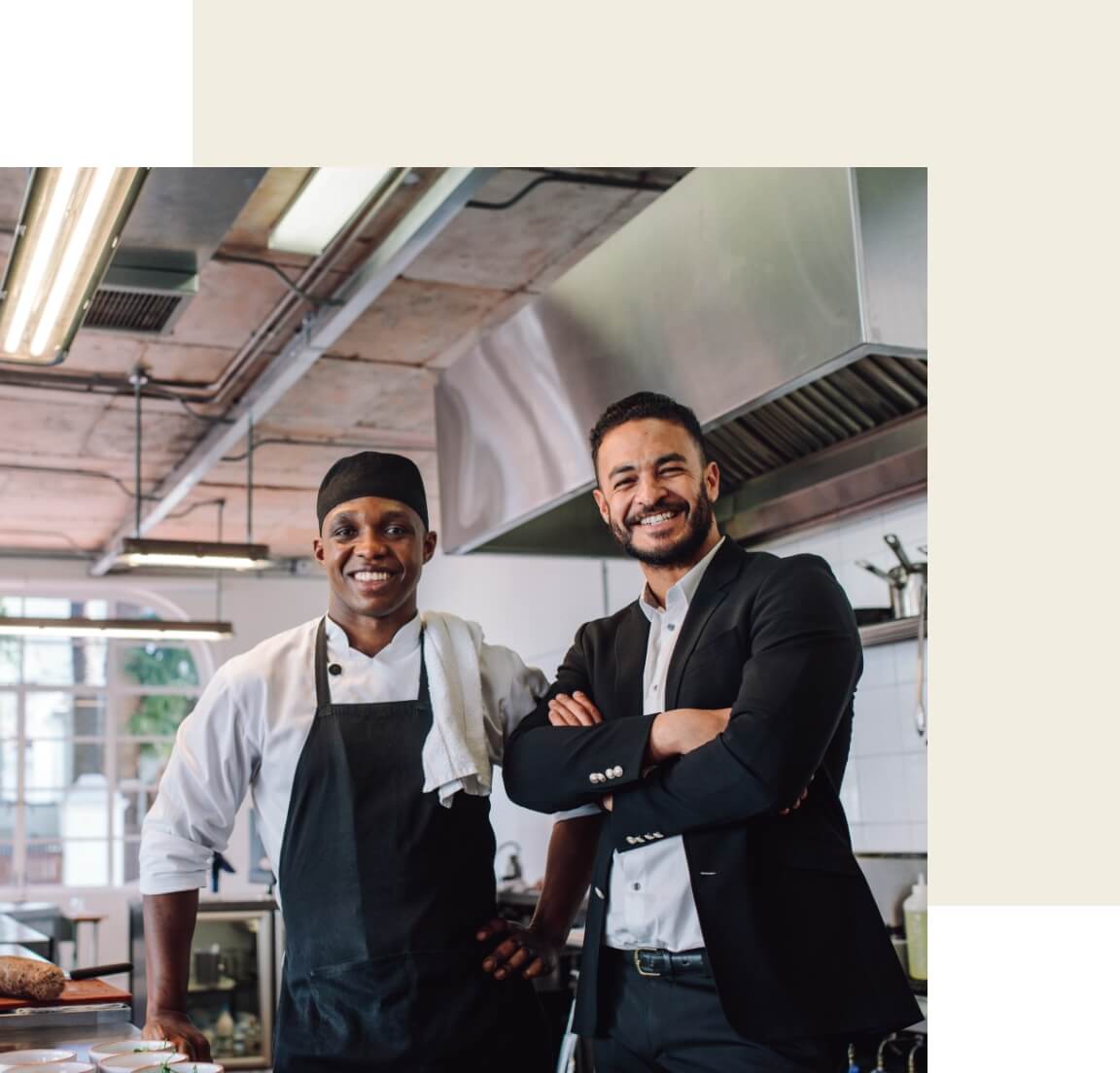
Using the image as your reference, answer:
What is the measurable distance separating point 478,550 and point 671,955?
8.66 ft

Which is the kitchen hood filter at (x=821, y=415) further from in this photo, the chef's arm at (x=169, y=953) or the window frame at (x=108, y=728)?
the window frame at (x=108, y=728)

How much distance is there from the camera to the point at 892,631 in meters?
3.69

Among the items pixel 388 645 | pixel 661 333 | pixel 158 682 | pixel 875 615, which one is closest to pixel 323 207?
pixel 661 333

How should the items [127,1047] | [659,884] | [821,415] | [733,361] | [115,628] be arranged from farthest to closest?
1. [115,628]
2. [821,415]
3. [733,361]
4. [659,884]
5. [127,1047]

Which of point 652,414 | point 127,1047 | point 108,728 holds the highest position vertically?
point 652,414

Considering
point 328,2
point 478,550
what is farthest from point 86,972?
point 478,550

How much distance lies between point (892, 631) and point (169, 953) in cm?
235

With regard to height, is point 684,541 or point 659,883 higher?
point 684,541

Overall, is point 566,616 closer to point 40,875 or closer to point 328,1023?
point 40,875

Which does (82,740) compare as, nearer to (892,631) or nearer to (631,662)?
(892,631)

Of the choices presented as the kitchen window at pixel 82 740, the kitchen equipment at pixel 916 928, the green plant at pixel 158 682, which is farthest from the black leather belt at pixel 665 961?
the green plant at pixel 158 682

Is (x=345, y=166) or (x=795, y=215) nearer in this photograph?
(x=795, y=215)

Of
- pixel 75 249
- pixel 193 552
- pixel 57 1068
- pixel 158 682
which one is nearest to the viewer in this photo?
pixel 57 1068

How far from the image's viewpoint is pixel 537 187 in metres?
4.09
